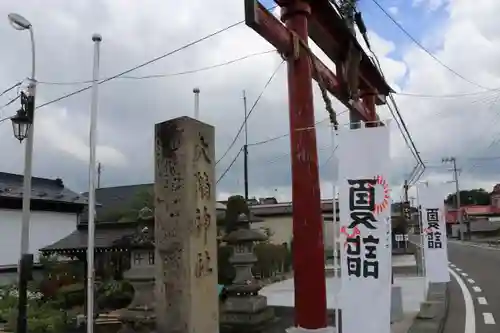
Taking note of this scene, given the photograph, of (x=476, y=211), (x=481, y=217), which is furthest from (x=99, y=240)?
(x=476, y=211)

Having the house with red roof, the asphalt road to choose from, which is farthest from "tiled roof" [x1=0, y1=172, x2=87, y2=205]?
the house with red roof

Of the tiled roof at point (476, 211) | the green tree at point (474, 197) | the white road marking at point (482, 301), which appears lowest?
the white road marking at point (482, 301)

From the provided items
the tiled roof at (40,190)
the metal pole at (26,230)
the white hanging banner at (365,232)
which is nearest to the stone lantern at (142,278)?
the metal pole at (26,230)

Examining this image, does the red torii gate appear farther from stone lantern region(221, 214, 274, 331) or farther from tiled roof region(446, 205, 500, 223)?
tiled roof region(446, 205, 500, 223)

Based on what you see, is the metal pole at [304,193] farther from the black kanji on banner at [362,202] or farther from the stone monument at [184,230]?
the stone monument at [184,230]

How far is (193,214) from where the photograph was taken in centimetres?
552

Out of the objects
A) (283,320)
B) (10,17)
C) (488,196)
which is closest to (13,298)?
(283,320)

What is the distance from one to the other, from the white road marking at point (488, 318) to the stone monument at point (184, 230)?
783 cm

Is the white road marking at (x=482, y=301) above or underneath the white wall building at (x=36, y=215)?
underneath

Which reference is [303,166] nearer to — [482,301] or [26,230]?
[26,230]

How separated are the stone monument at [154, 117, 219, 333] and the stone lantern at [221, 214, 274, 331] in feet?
23.8

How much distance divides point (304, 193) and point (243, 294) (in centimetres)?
730

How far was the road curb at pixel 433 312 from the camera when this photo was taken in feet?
33.6

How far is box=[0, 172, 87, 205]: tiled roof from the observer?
2098cm
